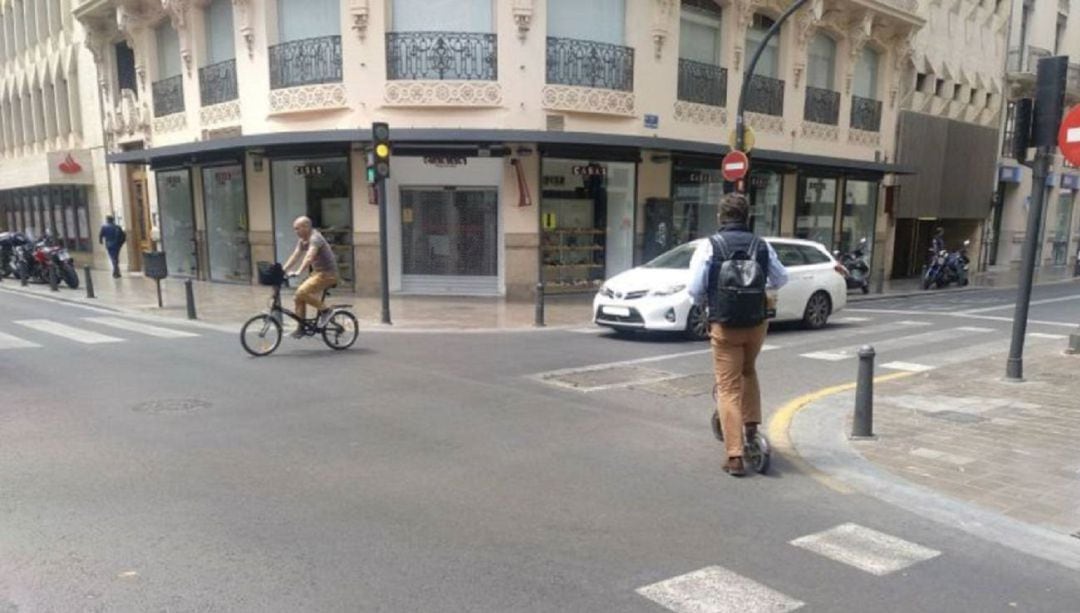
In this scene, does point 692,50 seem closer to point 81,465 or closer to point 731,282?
point 731,282

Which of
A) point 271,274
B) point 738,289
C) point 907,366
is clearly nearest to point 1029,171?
point 907,366

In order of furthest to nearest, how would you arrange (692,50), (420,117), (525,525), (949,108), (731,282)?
(949,108) < (692,50) < (420,117) < (731,282) < (525,525)

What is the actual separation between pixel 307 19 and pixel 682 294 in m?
11.8

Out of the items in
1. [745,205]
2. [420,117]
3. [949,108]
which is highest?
[949,108]

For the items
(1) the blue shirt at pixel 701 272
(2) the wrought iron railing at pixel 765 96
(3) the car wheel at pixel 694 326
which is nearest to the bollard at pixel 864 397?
(1) the blue shirt at pixel 701 272

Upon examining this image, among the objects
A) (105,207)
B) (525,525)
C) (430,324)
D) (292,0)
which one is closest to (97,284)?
(105,207)

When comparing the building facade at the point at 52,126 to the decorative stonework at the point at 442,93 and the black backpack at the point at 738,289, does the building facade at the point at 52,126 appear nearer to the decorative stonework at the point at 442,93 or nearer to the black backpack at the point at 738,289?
the decorative stonework at the point at 442,93

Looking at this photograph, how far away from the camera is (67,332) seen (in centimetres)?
1176

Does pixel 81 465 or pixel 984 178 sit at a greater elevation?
pixel 984 178

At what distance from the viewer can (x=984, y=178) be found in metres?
30.7

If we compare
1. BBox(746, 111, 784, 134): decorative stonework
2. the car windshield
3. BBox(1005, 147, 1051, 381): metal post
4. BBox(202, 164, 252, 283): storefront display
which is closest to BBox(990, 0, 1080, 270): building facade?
BBox(746, 111, 784, 134): decorative stonework

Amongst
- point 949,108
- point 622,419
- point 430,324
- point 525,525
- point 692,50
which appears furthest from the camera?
point 949,108

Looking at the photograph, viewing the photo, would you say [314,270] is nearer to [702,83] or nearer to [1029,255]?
[1029,255]

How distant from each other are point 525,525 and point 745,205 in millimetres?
2798
